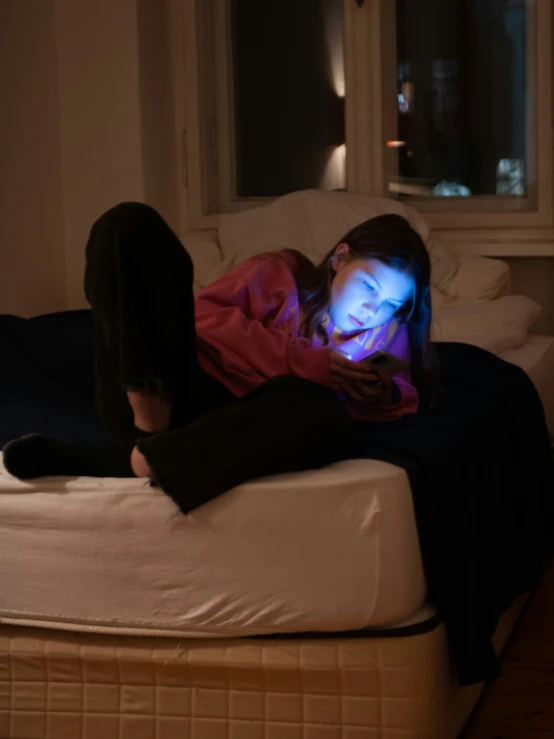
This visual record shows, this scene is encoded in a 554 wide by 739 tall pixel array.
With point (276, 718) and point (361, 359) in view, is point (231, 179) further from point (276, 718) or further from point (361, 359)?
point (276, 718)

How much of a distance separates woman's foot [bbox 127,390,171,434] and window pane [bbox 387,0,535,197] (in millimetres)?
1987

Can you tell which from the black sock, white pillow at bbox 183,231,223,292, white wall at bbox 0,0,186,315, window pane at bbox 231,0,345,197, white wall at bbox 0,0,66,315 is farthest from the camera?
window pane at bbox 231,0,345,197

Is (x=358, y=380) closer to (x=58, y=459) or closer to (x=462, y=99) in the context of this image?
(x=58, y=459)

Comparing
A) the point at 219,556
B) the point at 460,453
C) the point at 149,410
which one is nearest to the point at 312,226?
the point at 460,453

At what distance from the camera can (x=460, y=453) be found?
1440 mm

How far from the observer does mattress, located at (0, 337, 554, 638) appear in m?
1.17

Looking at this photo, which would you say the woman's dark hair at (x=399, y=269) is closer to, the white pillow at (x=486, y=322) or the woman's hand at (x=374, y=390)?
the woman's hand at (x=374, y=390)

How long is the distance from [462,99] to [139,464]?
2187mm

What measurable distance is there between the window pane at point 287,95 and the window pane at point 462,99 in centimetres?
22

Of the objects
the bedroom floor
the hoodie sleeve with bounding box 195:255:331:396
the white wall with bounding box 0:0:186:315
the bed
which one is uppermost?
the white wall with bounding box 0:0:186:315

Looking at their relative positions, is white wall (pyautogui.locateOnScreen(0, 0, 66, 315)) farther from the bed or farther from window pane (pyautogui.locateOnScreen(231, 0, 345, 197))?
the bed

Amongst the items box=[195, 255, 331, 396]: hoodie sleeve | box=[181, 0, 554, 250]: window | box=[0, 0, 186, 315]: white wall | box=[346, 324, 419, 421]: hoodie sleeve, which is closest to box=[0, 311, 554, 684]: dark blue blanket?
box=[346, 324, 419, 421]: hoodie sleeve

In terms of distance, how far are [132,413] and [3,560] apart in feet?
0.88

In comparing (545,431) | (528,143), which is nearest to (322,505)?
(545,431)
